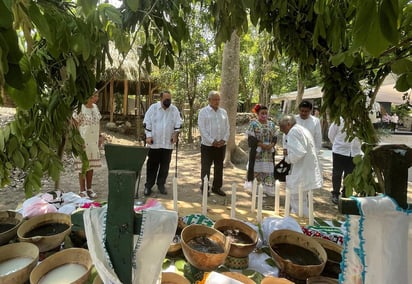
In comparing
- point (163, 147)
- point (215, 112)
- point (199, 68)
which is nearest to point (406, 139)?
point (199, 68)

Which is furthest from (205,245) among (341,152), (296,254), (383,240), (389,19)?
(341,152)

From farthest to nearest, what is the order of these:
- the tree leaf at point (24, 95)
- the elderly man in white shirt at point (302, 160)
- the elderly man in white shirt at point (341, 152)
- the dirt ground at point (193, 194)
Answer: the elderly man in white shirt at point (341, 152) < the elderly man in white shirt at point (302, 160) < the dirt ground at point (193, 194) < the tree leaf at point (24, 95)

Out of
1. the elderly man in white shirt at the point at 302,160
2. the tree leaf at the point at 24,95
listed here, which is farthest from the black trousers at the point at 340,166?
the tree leaf at the point at 24,95

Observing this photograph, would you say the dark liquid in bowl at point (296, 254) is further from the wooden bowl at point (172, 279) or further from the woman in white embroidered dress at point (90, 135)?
the woman in white embroidered dress at point (90, 135)

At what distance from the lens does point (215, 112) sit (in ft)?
14.2

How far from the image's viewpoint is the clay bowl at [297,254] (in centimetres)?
118

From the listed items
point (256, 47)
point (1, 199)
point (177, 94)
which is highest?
point (256, 47)

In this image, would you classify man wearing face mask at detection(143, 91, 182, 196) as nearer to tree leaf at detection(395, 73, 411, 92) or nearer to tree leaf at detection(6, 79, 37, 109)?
tree leaf at detection(395, 73, 411, 92)

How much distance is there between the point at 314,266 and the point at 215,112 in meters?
3.31

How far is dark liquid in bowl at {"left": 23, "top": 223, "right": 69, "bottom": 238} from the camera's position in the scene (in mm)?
1402

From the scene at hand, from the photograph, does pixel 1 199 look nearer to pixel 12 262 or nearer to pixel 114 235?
pixel 12 262

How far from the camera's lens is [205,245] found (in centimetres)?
133

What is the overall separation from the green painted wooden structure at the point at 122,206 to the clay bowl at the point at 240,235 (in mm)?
654

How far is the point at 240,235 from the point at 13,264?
1039 mm
